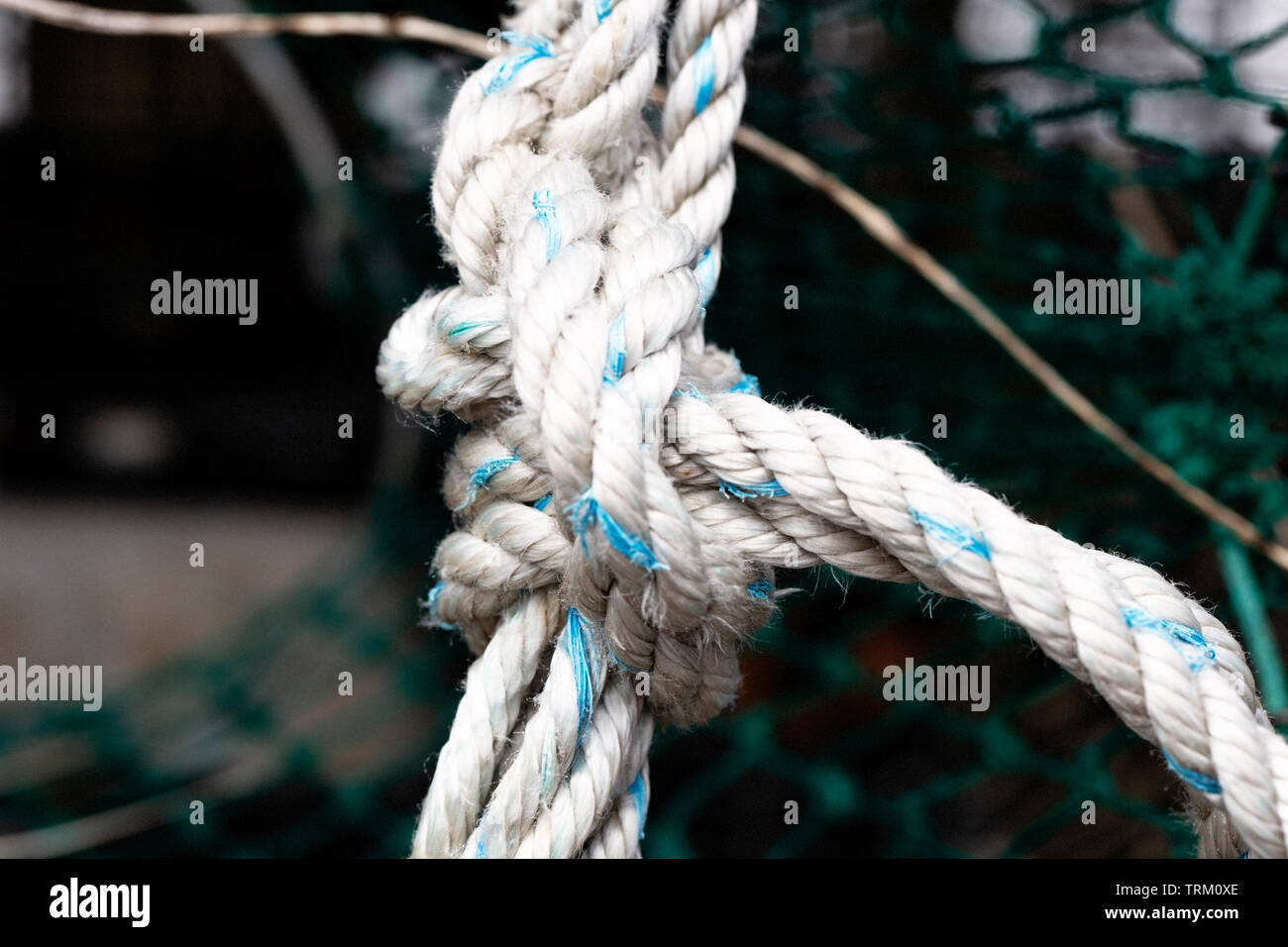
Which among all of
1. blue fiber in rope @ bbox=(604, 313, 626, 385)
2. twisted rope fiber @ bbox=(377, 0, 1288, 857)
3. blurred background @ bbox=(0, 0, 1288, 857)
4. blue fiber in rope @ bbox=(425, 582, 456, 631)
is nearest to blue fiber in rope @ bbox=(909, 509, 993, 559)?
twisted rope fiber @ bbox=(377, 0, 1288, 857)

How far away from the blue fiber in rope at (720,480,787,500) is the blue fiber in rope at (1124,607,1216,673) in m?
0.13

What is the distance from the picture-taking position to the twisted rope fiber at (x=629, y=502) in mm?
376

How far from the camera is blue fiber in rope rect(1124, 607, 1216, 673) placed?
38cm

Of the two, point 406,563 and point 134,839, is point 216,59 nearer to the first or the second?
point 406,563

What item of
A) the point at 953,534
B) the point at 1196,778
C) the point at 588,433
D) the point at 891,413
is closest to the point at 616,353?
the point at 588,433

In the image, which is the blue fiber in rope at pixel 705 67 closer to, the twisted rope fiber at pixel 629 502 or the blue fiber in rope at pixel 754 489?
the twisted rope fiber at pixel 629 502

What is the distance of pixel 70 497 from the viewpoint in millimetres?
2377

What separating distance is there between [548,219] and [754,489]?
130mm

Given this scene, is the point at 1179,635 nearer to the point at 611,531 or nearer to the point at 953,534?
the point at 953,534

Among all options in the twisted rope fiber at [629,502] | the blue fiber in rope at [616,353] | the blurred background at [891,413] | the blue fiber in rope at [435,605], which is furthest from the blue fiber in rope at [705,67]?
the blurred background at [891,413]

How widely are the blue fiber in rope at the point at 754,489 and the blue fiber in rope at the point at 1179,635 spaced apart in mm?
131

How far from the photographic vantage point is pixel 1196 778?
0.38m
